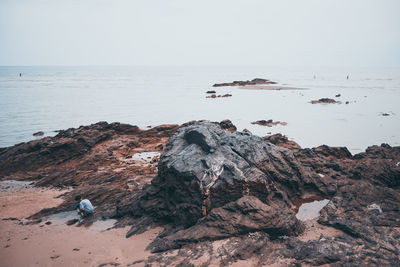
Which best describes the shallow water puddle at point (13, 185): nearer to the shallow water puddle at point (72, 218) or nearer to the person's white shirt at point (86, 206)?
the shallow water puddle at point (72, 218)

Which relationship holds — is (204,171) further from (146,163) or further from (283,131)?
(283,131)

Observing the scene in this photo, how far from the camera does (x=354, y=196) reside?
9.41 meters

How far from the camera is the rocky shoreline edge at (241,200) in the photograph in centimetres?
677

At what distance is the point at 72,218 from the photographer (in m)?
9.25

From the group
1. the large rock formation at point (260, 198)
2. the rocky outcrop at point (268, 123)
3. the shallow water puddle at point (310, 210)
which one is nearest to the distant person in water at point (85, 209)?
the large rock formation at point (260, 198)

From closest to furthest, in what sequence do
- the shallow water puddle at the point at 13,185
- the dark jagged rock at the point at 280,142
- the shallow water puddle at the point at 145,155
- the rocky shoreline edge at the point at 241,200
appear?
1. the rocky shoreline edge at the point at 241,200
2. the shallow water puddle at the point at 13,185
3. the shallow water puddle at the point at 145,155
4. the dark jagged rock at the point at 280,142

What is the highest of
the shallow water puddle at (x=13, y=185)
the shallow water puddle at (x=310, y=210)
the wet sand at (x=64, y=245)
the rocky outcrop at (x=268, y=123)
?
the rocky outcrop at (x=268, y=123)

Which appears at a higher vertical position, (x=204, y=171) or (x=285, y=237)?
(x=204, y=171)

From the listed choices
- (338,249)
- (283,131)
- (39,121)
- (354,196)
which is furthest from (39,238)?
(39,121)

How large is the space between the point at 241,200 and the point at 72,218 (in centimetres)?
595

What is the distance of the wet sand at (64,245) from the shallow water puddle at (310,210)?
16.0ft

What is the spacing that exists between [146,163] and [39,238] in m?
6.49

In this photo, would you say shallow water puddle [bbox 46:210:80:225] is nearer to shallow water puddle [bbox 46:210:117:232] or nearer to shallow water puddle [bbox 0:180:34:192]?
shallow water puddle [bbox 46:210:117:232]

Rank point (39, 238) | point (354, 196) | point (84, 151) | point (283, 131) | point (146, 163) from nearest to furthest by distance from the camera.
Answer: point (39, 238), point (354, 196), point (146, 163), point (84, 151), point (283, 131)
